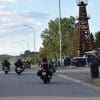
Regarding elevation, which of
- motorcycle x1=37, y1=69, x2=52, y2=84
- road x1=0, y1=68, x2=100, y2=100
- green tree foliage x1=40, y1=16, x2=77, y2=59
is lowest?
road x1=0, y1=68, x2=100, y2=100

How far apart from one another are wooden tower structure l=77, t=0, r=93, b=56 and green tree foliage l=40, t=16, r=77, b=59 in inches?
270

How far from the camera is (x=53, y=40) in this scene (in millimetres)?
142375

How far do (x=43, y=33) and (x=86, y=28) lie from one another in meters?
22.2

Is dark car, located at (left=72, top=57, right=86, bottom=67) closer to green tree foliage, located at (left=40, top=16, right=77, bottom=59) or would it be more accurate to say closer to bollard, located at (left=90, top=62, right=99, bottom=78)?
green tree foliage, located at (left=40, top=16, right=77, bottom=59)

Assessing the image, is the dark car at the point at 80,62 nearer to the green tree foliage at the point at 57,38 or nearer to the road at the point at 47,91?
the green tree foliage at the point at 57,38

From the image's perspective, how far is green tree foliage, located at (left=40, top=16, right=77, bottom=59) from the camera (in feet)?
462

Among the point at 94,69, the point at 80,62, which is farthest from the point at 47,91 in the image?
the point at 80,62

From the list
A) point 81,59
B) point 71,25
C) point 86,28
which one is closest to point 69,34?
point 71,25

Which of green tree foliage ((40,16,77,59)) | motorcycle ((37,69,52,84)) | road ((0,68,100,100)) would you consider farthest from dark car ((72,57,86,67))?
road ((0,68,100,100))

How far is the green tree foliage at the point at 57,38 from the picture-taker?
14088 centimetres

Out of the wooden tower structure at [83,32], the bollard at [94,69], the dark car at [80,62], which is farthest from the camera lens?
the wooden tower structure at [83,32]

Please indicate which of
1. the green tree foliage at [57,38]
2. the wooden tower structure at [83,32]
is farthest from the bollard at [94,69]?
the green tree foliage at [57,38]

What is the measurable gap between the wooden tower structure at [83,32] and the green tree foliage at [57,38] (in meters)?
6.86

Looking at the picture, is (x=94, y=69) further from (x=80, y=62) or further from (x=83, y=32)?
(x=83, y=32)
